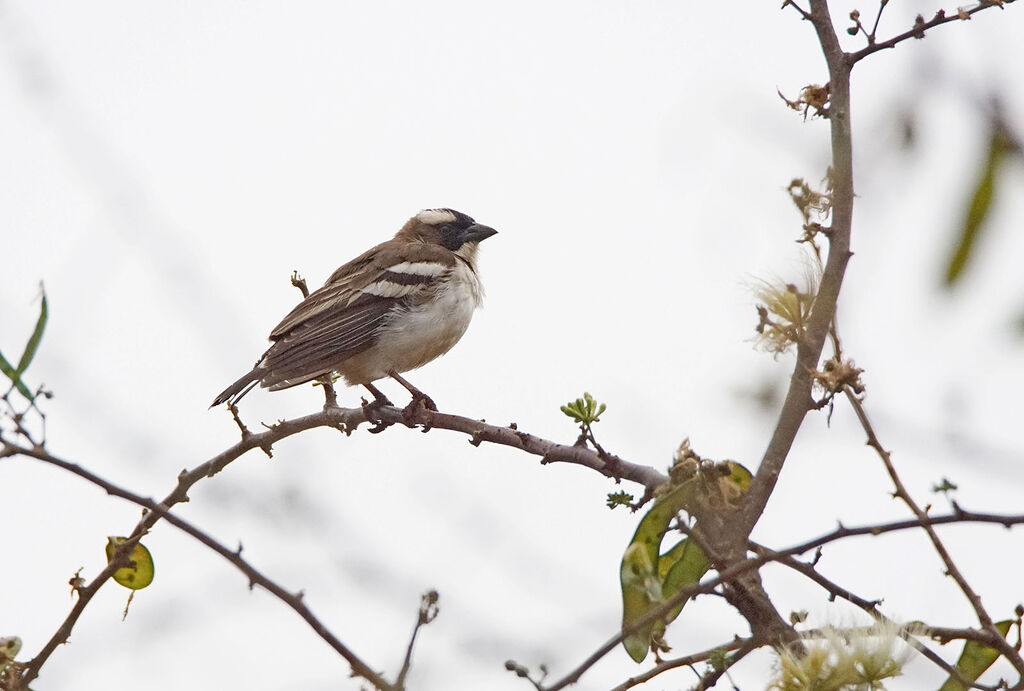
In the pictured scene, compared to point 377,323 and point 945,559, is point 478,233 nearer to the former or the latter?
point 377,323

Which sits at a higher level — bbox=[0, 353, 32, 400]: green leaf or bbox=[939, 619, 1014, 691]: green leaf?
bbox=[939, 619, 1014, 691]: green leaf

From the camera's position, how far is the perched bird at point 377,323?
5.79 m

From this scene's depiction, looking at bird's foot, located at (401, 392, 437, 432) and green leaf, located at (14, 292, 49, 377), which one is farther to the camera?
bird's foot, located at (401, 392, 437, 432)

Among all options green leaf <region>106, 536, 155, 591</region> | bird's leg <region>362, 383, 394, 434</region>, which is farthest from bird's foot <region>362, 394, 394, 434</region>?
green leaf <region>106, 536, 155, 591</region>

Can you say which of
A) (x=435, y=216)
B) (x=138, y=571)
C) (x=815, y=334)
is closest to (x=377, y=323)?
(x=435, y=216)

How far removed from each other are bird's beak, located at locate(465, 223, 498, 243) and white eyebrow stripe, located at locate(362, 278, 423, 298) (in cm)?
127

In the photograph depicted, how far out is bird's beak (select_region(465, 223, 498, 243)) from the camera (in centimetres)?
773

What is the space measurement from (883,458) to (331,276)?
5226 millimetres

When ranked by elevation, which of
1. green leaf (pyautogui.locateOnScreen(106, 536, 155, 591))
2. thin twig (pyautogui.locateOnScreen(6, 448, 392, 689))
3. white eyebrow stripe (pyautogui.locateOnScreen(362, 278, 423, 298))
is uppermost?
white eyebrow stripe (pyautogui.locateOnScreen(362, 278, 423, 298))

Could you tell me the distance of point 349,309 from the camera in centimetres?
634

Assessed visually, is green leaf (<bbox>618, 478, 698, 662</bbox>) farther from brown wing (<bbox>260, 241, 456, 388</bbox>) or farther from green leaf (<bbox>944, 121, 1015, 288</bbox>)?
brown wing (<bbox>260, 241, 456, 388</bbox>)

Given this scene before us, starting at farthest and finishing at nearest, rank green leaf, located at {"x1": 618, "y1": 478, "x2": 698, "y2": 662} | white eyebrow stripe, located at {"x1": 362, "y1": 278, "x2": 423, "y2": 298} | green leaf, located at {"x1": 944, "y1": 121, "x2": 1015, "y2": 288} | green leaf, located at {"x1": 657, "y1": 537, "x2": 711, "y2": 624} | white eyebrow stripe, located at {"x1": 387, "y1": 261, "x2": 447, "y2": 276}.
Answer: white eyebrow stripe, located at {"x1": 387, "y1": 261, "x2": 447, "y2": 276}
white eyebrow stripe, located at {"x1": 362, "y1": 278, "x2": 423, "y2": 298}
green leaf, located at {"x1": 657, "y1": 537, "x2": 711, "y2": 624}
green leaf, located at {"x1": 618, "y1": 478, "x2": 698, "y2": 662}
green leaf, located at {"x1": 944, "y1": 121, "x2": 1015, "y2": 288}

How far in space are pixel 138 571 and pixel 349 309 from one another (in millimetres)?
3042

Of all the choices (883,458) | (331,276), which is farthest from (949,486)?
(331,276)
